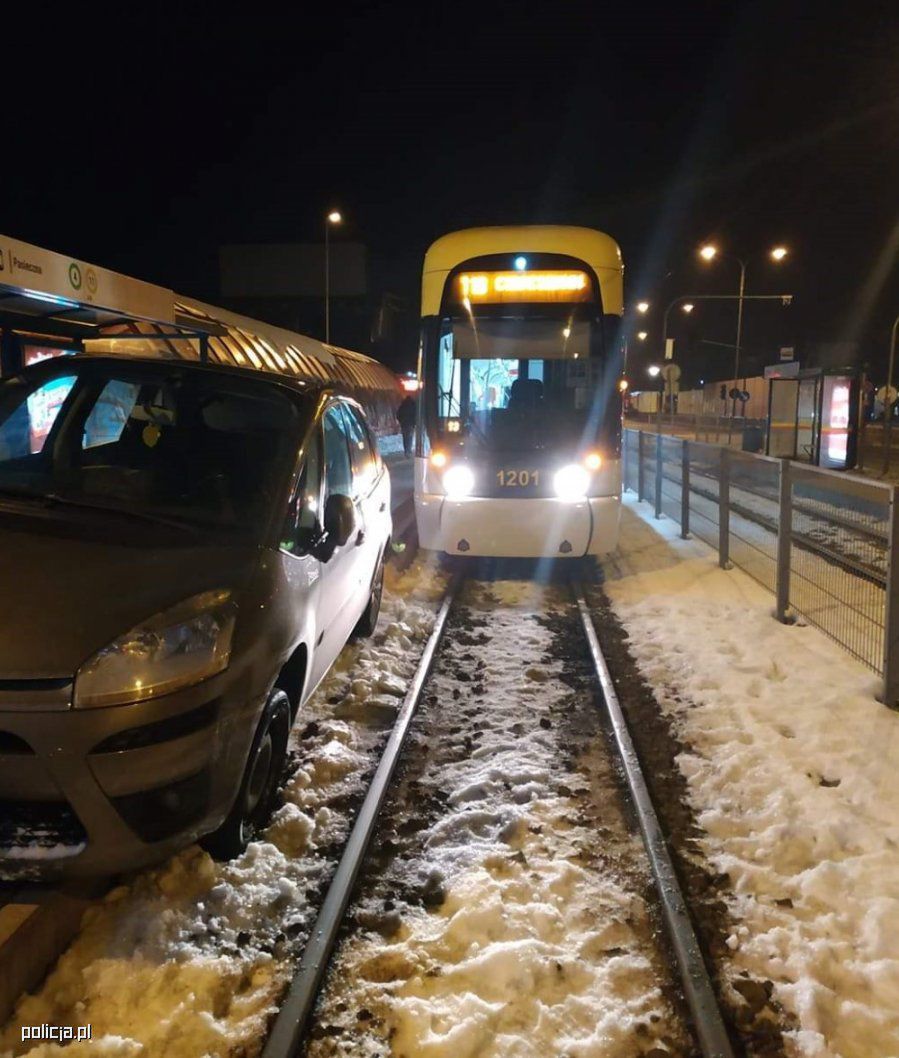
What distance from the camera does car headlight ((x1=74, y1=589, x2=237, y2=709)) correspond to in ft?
9.21

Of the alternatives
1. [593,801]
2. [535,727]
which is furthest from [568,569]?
[593,801]

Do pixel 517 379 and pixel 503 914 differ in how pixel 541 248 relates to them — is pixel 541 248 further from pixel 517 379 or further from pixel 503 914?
pixel 503 914

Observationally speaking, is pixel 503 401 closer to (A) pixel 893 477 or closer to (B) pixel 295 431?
(B) pixel 295 431

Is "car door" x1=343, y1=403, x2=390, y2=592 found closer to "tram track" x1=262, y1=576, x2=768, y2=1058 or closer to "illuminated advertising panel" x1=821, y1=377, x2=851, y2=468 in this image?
"tram track" x1=262, y1=576, x2=768, y2=1058

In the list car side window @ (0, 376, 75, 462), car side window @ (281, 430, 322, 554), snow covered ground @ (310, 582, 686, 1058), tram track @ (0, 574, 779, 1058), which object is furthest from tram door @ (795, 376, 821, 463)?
car side window @ (0, 376, 75, 462)

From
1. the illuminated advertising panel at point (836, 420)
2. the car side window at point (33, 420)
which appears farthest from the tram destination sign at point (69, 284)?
the illuminated advertising panel at point (836, 420)

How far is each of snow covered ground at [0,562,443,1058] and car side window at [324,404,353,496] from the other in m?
1.64

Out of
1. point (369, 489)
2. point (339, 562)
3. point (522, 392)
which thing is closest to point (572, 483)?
point (522, 392)

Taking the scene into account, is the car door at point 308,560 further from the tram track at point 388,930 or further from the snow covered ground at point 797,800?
the snow covered ground at point 797,800

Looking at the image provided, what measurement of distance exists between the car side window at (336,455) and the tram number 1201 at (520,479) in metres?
3.07

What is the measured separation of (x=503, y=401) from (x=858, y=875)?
19.8 ft

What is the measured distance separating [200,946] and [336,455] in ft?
9.91

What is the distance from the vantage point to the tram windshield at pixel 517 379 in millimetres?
8695

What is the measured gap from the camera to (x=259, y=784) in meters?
3.77
